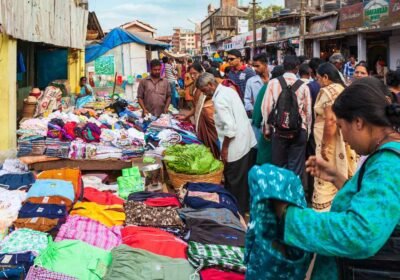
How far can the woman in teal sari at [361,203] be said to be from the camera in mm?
1312

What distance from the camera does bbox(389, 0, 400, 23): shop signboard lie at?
15.4 meters

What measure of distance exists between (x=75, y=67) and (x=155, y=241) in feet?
34.7

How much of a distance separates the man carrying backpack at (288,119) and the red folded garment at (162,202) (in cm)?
158

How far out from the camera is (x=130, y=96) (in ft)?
46.5

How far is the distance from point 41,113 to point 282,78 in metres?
4.63

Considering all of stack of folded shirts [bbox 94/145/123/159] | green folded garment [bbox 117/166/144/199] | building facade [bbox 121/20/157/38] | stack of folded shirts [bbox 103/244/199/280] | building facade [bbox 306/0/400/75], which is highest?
building facade [bbox 121/20/157/38]

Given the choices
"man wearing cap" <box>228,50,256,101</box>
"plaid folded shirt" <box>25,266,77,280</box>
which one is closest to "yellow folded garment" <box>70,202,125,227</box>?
"plaid folded shirt" <box>25,266,77,280</box>

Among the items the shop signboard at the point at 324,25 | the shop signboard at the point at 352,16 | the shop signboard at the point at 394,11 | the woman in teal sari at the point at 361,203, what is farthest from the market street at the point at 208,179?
the shop signboard at the point at 324,25

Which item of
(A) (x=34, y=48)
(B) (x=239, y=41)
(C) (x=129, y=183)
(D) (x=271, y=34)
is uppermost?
(B) (x=239, y=41)

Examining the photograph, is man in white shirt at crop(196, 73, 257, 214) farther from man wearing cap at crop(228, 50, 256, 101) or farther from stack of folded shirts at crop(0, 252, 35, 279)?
man wearing cap at crop(228, 50, 256, 101)

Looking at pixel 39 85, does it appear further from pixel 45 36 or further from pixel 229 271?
pixel 229 271

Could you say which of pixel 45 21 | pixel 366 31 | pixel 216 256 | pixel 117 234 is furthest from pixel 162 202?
pixel 366 31

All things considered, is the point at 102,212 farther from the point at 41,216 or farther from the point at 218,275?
the point at 218,275

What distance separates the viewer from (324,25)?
21875 mm
